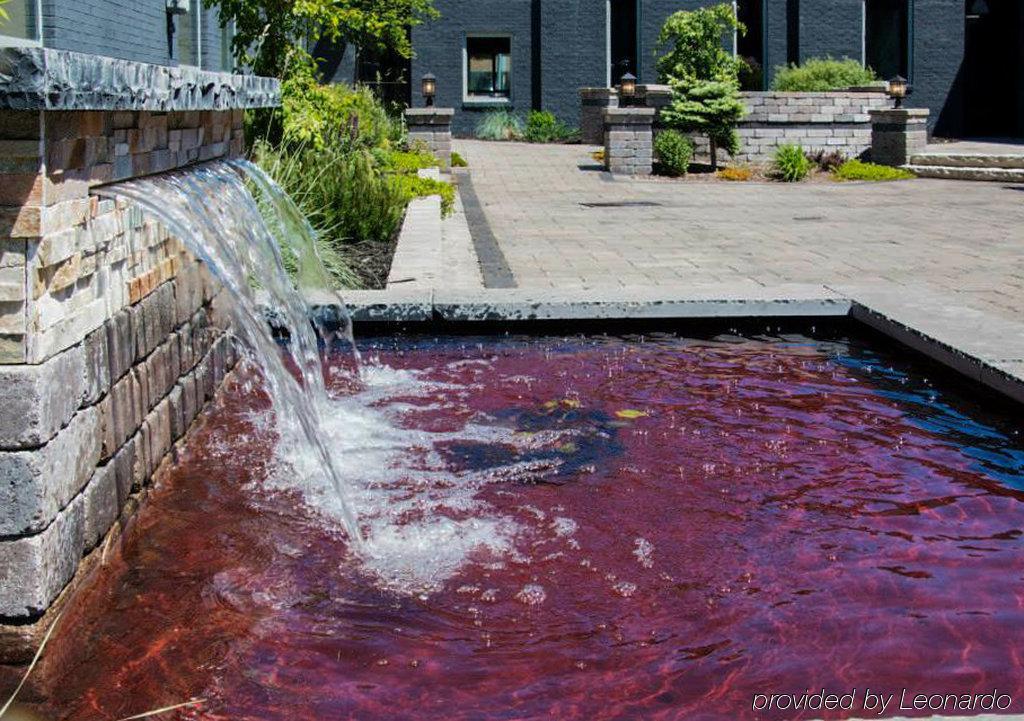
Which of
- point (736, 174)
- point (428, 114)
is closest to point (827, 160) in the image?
point (736, 174)

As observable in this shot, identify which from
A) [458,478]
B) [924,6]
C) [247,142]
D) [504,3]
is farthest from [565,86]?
[458,478]

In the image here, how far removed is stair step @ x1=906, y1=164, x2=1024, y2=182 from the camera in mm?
21641

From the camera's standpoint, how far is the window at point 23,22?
10938 millimetres

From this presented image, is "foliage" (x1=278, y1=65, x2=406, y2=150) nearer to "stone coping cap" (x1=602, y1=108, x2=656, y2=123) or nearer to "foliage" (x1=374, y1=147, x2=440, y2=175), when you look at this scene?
"foliage" (x1=374, y1=147, x2=440, y2=175)

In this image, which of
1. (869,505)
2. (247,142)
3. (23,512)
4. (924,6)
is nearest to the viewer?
(23,512)

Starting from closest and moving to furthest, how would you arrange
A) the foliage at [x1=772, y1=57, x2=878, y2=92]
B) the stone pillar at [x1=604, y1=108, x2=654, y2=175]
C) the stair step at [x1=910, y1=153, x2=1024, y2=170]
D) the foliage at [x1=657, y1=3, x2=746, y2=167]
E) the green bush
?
the stair step at [x1=910, y1=153, x2=1024, y2=170] → the green bush → the foliage at [x1=657, y1=3, x2=746, y2=167] → the stone pillar at [x1=604, y1=108, x2=654, y2=175] → the foliage at [x1=772, y1=57, x2=878, y2=92]

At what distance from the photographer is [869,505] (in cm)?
519

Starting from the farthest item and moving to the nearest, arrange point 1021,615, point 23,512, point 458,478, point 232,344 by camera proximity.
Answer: point 232,344
point 458,478
point 1021,615
point 23,512

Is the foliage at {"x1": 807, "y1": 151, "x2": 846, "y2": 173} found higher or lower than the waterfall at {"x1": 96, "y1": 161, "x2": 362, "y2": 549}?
higher

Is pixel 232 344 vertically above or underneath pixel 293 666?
above

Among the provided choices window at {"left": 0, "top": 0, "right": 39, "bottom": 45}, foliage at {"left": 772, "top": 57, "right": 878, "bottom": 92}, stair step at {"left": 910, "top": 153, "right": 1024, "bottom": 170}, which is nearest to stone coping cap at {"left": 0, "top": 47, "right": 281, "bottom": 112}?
window at {"left": 0, "top": 0, "right": 39, "bottom": 45}

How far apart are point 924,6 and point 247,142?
23.3m

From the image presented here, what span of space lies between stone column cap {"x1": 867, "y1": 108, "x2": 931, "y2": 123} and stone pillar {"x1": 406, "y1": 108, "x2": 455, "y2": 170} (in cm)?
763

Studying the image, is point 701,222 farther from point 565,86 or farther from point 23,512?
point 565,86
